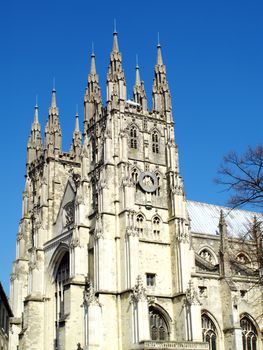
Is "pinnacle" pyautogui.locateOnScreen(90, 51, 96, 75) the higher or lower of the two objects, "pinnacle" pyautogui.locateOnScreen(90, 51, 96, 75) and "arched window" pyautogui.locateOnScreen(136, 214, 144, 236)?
the higher

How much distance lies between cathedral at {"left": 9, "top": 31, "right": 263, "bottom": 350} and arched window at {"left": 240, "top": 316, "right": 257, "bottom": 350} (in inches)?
4.1

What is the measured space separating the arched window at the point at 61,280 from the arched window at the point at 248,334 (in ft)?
60.5

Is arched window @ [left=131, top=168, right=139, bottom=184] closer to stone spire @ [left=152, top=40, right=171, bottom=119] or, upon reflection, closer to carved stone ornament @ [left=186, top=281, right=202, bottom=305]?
stone spire @ [left=152, top=40, right=171, bottom=119]

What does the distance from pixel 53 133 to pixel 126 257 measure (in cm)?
2414

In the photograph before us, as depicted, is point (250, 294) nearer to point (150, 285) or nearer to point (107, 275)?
point (150, 285)

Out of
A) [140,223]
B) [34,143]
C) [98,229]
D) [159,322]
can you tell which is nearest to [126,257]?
[98,229]

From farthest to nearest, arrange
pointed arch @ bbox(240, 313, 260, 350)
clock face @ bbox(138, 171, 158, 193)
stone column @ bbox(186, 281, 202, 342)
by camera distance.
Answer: clock face @ bbox(138, 171, 158, 193) < pointed arch @ bbox(240, 313, 260, 350) < stone column @ bbox(186, 281, 202, 342)

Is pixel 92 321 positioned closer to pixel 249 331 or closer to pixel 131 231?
pixel 131 231

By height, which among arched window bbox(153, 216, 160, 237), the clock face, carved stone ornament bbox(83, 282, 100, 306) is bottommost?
carved stone ornament bbox(83, 282, 100, 306)

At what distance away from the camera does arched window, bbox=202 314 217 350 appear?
201ft

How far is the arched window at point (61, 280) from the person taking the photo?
6750cm

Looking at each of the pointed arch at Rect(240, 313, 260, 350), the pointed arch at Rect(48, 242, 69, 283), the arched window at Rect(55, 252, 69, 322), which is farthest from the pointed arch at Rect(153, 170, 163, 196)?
the pointed arch at Rect(240, 313, 260, 350)

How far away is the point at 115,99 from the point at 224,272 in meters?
20.6

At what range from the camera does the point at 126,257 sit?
5919 centimetres
